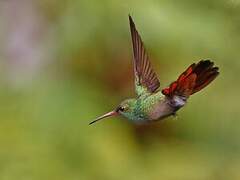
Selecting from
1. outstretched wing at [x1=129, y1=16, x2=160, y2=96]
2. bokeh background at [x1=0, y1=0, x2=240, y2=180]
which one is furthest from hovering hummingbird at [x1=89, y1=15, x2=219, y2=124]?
bokeh background at [x1=0, y1=0, x2=240, y2=180]

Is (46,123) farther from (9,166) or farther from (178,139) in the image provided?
(178,139)

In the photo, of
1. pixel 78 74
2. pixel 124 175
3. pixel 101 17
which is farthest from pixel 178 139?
pixel 101 17

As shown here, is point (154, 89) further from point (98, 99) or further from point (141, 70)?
point (98, 99)

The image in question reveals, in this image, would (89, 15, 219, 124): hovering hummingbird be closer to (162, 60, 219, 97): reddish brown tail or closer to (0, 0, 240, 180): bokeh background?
(162, 60, 219, 97): reddish brown tail

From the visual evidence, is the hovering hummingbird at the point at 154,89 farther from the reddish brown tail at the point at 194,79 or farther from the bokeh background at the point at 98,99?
the bokeh background at the point at 98,99

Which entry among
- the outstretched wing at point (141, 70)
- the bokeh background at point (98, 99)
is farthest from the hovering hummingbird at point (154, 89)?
the bokeh background at point (98, 99)

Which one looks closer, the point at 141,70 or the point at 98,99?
the point at 141,70

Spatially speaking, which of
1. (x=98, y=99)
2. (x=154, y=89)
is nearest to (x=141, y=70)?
(x=154, y=89)

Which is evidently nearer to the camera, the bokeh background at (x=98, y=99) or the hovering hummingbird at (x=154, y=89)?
the hovering hummingbird at (x=154, y=89)
